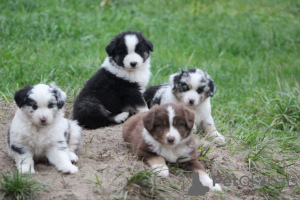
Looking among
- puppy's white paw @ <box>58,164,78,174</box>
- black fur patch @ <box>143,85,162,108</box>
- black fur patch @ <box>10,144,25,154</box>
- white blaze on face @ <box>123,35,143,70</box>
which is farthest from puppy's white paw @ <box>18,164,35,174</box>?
black fur patch @ <box>143,85,162,108</box>

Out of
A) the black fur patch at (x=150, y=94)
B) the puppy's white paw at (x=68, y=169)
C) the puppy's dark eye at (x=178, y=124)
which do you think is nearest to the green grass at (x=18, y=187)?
the puppy's white paw at (x=68, y=169)

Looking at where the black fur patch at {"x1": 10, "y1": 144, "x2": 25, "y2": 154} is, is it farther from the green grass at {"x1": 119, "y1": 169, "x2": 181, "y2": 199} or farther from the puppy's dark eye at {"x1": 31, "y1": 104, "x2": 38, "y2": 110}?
the green grass at {"x1": 119, "y1": 169, "x2": 181, "y2": 199}

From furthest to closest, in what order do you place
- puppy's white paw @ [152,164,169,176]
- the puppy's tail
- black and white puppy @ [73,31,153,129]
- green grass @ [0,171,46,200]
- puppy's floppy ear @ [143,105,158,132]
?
black and white puppy @ [73,31,153,129] < the puppy's tail < puppy's floppy ear @ [143,105,158,132] < puppy's white paw @ [152,164,169,176] < green grass @ [0,171,46,200]

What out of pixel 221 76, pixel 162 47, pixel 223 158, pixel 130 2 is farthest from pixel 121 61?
pixel 130 2

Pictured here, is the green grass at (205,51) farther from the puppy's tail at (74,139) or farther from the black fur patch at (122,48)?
the puppy's tail at (74,139)

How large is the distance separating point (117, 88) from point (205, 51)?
5.04 metres

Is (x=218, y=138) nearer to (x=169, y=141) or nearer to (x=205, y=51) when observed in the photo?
(x=169, y=141)

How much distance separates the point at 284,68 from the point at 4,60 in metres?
6.75

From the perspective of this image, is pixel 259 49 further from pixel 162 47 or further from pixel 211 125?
pixel 211 125

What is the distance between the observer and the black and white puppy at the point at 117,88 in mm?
7605

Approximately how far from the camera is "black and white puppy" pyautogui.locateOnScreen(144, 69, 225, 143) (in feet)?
24.1

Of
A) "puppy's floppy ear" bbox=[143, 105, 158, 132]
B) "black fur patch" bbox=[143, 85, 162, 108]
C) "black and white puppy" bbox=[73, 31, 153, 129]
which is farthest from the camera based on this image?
"black fur patch" bbox=[143, 85, 162, 108]

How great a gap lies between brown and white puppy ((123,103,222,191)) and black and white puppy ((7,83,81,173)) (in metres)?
0.96

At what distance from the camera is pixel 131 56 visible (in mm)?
7680
